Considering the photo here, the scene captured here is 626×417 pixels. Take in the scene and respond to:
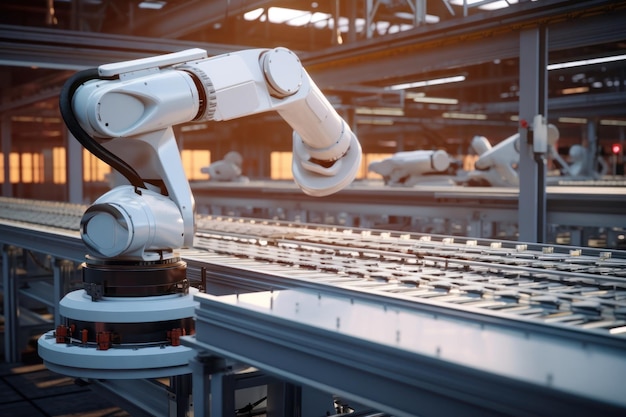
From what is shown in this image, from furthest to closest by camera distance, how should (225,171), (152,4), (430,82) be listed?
(225,171) < (152,4) < (430,82)

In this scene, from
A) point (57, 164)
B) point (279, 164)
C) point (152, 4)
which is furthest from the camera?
point (279, 164)

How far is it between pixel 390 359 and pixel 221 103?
1.98m

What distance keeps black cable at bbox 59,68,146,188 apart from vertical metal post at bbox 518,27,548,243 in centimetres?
466

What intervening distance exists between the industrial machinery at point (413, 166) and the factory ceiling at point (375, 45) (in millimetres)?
1191

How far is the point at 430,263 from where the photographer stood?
3.65m

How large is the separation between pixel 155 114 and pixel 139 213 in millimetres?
465

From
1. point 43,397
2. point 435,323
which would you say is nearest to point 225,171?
point 43,397

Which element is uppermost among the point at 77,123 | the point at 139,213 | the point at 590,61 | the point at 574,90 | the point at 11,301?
the point at 574,90

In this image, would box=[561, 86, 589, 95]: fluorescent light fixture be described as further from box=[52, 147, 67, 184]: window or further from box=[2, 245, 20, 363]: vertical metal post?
box=[52, 147, 67, 184]: window

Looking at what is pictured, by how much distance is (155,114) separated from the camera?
3.31 metres

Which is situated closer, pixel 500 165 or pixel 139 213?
pixel 139 213

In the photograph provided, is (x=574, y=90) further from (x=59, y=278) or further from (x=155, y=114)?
(x=155, y=114)

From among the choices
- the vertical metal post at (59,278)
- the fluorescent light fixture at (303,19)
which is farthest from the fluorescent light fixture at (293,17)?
the vertical metal post at (59,278)

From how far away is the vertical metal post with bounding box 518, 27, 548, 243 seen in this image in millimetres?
6922
